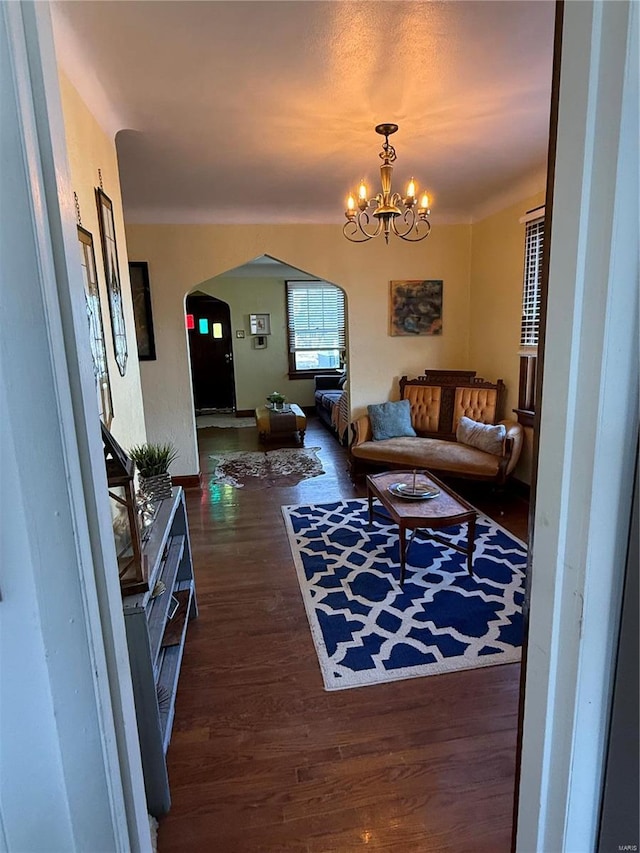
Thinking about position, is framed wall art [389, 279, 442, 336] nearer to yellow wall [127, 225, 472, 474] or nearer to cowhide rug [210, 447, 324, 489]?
yellow wall [127, 225, 472, 474]

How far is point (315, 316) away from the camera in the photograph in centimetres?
880

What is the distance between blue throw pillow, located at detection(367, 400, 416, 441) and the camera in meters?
4.68

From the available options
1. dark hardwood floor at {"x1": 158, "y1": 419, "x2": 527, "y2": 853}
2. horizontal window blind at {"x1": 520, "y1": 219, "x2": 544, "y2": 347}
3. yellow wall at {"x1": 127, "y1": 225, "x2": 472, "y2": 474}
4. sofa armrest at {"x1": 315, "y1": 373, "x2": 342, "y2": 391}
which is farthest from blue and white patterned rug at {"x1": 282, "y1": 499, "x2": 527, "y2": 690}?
sofa armrest at {"x1": 315, "y1": 373, "x2": 342, "y2": 391}

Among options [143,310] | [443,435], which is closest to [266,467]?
[443,435]

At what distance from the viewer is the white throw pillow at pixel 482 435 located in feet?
13.2

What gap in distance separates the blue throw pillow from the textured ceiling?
2.09m

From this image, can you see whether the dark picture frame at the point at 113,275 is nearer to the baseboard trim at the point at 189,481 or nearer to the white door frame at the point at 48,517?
the white door frame at the point at 48,517

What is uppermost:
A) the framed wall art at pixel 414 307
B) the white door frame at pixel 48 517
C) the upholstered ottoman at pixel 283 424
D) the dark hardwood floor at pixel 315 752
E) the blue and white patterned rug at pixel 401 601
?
the framed wall art at pixel 414 307

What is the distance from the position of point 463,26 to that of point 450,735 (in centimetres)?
274

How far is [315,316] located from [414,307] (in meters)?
4.00

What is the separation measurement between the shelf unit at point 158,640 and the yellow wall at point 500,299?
10.6 feet

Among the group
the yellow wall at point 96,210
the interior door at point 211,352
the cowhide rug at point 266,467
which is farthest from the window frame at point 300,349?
the yellow wall at point 96,210

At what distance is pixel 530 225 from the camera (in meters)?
3.95

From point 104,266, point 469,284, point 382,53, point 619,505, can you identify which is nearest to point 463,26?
point 382,53
